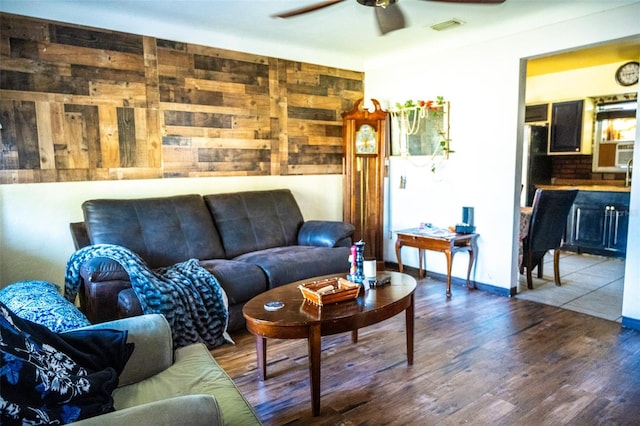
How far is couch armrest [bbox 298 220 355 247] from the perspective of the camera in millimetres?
3877

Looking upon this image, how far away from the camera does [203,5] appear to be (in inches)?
129

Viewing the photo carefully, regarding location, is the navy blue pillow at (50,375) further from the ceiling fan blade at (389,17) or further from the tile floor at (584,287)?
the tile floor at (584,287)

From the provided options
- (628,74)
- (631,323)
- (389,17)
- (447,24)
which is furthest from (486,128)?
(628,74)

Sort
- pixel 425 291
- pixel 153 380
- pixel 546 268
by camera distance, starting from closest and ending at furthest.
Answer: pixel 153 380 → pixel 425 291 → pixel 546 268

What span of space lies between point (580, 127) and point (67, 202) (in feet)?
20.4

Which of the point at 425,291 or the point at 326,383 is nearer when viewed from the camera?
the point at 326,383

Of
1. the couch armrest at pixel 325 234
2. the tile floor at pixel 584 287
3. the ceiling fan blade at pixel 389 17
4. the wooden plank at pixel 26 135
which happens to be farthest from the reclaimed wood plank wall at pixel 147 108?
the tile floor at pixel 584 287

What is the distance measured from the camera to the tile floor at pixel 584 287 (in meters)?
3.59

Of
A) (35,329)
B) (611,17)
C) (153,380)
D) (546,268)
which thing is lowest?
(546,268)

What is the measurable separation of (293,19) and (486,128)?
205 centimetres

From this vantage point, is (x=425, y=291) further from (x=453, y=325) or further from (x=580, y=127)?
(x=580, y=127)

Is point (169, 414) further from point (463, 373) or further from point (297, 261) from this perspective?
point (297, 261)

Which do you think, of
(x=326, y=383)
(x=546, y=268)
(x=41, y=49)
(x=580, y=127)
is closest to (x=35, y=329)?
(x=326, y=383)

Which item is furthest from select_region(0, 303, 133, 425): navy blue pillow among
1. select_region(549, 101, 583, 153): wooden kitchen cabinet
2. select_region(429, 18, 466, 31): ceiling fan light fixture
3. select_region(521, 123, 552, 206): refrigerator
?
select_region(549, 101, 583, 153): wooden kitchen cabinet
